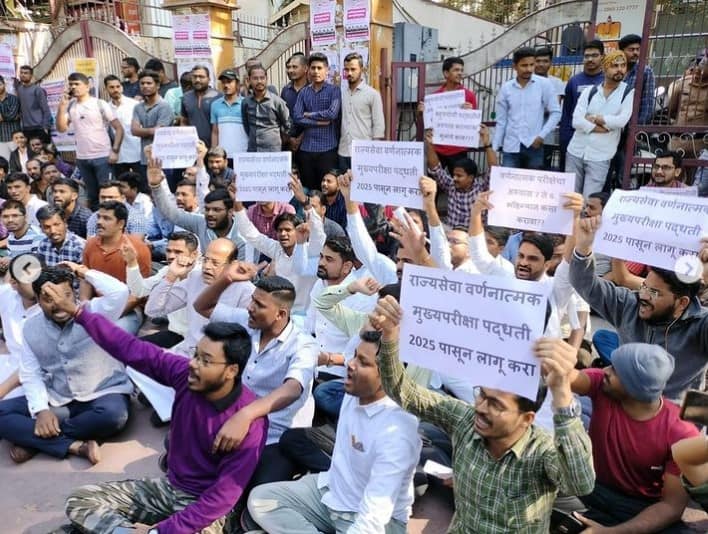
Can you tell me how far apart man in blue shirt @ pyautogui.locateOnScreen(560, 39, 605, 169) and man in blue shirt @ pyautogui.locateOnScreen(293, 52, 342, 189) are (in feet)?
7.97

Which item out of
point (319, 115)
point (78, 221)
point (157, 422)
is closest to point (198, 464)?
point (157, 422)

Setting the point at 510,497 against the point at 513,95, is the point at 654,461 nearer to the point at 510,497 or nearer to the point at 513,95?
the point at 510,497

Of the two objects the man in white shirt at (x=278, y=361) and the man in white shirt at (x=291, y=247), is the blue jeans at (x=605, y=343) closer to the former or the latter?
the man in white shirt at (x=278, y=361)

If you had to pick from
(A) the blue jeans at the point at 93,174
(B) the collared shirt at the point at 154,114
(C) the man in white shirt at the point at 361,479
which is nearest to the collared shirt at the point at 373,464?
(C) the man in white shirt at the point at 361,479

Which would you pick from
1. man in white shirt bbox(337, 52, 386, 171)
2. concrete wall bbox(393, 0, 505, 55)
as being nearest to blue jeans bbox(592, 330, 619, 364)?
man in white shirt bbox(337, 52, 386, 171)

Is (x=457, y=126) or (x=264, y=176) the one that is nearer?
(x=264, y=176)

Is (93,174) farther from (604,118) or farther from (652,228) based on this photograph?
(652,228)

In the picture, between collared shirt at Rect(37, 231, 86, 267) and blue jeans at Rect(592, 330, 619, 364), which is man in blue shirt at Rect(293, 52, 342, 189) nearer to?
collared shirt at Rect(37, 231, 86, 267)

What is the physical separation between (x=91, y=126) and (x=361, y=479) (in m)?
7.02

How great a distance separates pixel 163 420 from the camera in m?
3.88

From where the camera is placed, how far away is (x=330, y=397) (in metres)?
3.69

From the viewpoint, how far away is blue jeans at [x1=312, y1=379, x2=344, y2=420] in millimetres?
3660

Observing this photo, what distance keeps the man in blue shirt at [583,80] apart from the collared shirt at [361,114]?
6.39 feet

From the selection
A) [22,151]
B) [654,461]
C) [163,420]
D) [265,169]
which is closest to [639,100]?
[265,169]
